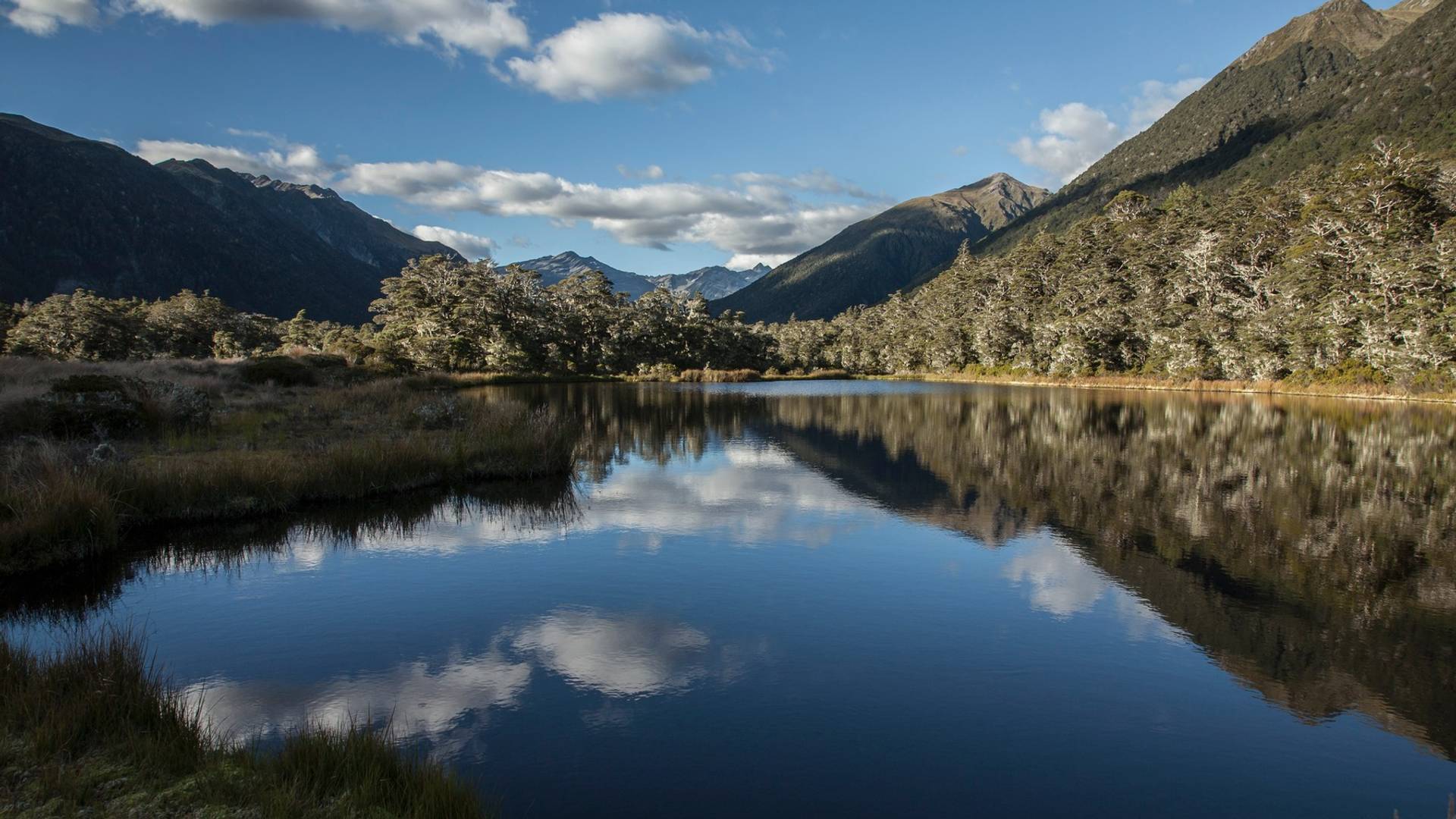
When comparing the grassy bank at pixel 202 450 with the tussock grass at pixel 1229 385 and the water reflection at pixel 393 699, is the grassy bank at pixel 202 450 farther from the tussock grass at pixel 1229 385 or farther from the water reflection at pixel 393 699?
the tussock grass at pixel 1229 385

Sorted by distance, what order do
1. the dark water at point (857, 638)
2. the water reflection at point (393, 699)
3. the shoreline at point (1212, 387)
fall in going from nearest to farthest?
the dark water at point (857, 638)
the water reflection at point (393, 699)
the shoreline at point (1212, 387)

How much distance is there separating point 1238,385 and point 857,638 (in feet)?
206

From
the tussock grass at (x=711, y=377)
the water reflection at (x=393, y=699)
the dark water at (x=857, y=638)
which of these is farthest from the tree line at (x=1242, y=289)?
the water reflection at (x=393, y=699)

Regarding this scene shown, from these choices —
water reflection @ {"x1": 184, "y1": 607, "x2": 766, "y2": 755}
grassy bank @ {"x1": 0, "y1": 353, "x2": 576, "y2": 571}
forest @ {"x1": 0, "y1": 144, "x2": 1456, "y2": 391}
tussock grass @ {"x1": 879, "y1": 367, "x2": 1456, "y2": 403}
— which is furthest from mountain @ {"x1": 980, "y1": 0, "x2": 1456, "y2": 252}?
water reflection @ {"x1": 184, "y1": 607, "x2": 766, "y2": 755}

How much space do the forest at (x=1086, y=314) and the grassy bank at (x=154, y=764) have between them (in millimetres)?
57820

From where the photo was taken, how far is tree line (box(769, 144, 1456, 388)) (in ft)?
160

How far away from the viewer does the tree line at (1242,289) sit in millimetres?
48750

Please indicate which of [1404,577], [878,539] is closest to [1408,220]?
[1404,577]

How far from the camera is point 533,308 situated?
86062mm

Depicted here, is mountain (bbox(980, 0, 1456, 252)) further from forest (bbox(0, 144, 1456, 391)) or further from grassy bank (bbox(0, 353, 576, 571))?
grassy bank (bbox(0, 353, 576, 571))

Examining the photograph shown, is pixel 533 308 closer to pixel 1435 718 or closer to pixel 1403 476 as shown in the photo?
pixel 1403 476

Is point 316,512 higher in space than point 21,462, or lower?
lower

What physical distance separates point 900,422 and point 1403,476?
20.3 meters

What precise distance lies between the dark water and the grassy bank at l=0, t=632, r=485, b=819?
1195 millimetres
